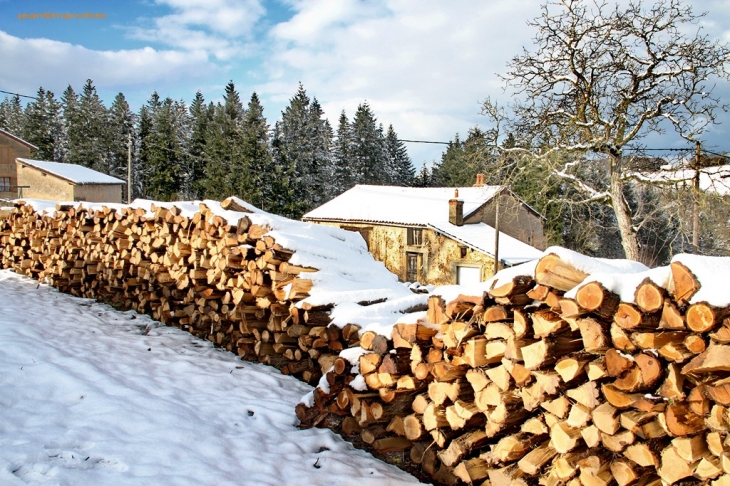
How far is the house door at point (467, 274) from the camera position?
25984 mm

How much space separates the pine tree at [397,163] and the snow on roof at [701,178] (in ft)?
146

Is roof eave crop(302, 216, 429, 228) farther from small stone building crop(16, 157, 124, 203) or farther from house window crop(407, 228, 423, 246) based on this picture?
→ small stone building crop(16, 157, 124, 203)

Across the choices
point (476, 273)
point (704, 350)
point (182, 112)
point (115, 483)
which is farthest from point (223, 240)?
point (182, 112)

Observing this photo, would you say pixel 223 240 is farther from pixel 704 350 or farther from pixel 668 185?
pixel 668 185

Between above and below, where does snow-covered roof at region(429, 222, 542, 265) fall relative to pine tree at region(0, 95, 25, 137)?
below

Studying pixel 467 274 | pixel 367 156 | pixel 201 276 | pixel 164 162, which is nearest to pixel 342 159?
pixel 367 156

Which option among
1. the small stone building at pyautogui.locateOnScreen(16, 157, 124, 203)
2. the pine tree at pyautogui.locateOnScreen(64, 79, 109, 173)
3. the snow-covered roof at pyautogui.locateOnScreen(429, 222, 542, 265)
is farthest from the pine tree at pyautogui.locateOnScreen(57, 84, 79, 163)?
the snow-covered roof at pyautogui.locateOnScreen(429, 222, 542, 265)

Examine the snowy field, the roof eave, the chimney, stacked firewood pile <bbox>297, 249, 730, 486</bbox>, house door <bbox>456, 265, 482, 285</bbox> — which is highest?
the chimney

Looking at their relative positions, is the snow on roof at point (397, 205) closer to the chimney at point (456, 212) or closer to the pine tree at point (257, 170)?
the chimney at point (456, 212)

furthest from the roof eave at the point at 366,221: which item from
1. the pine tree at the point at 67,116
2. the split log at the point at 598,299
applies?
the pine tree at the point at 67,116

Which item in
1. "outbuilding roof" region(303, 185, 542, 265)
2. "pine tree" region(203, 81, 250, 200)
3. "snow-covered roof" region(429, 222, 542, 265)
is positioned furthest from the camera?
"pine tree" region(203, 81, 250, 200)

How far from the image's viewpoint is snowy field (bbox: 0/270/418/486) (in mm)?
3701

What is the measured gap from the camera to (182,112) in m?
65.3

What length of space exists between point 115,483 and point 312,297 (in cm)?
288
